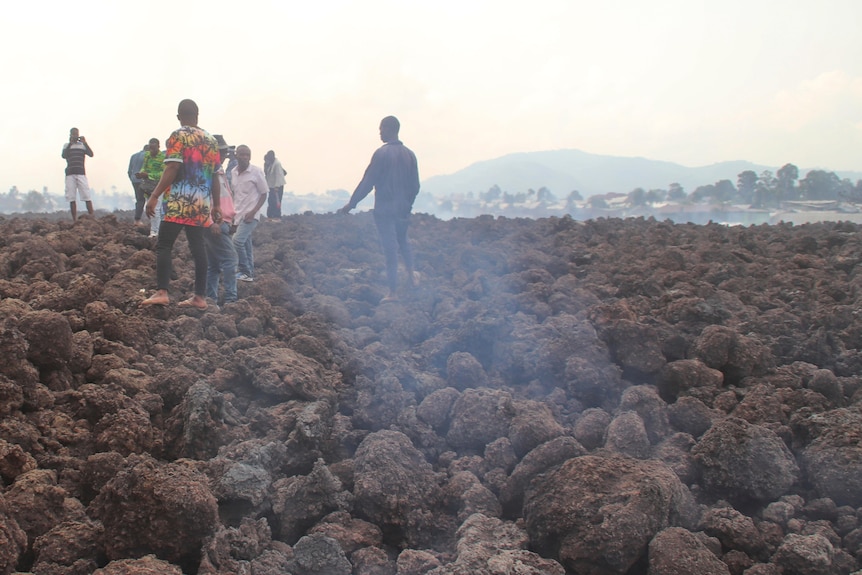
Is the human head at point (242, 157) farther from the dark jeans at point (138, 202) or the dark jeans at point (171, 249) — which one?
the dark jeans at point (138, 202)

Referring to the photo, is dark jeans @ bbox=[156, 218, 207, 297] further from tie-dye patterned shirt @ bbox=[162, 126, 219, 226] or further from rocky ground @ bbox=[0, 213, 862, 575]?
rocky ground @ bbox=[0, 213, 862, 575]

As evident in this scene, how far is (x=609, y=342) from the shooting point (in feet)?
14.8

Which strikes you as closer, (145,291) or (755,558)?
(755,558)

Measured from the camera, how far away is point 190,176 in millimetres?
4816

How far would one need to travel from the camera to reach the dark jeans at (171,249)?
4.92 m

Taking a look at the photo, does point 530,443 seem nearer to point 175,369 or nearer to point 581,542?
point 581,542

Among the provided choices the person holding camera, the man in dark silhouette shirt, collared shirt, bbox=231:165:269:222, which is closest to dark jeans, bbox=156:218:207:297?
collared shirt, bbox=231:165:269:222

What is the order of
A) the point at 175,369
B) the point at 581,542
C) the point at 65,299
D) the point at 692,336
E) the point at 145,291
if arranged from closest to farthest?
the point at 581,542
the point at 175,369
the point at 65,299
the point at 692,336
the point at 145,291

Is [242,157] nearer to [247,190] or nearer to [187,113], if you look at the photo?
[247,190]

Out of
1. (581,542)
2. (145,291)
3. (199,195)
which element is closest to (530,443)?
(581,542)

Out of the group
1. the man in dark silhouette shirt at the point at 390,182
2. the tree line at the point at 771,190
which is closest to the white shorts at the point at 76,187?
the man in dark silhouette shirt at the point at 390,182

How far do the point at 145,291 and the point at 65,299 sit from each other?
0.85m

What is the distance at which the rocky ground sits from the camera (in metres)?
2.46

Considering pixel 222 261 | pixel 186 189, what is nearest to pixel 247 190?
pixel 222 261
